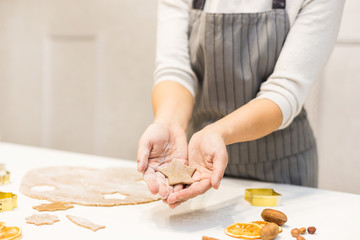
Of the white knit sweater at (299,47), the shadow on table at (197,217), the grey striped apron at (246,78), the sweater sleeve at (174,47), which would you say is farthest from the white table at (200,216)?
the sweater sleeve at (174,47)

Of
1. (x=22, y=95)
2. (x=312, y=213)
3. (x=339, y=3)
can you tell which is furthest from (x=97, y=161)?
(x=22, y=95)

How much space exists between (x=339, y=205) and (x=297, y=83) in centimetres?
29

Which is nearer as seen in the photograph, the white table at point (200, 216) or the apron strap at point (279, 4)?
the white table at point (200, 216)

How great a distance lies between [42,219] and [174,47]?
0.60 metres

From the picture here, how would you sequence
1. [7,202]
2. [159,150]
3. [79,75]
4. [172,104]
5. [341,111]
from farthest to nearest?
[79,75] < [341,111] < [172,104] < [159,150] < [7,202]

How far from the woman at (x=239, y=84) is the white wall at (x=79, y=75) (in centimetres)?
66

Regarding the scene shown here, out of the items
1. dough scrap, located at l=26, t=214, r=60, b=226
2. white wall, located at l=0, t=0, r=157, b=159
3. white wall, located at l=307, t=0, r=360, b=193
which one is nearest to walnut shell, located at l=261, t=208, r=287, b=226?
dough scrap, located at l=26, t=214, r=60, b=226

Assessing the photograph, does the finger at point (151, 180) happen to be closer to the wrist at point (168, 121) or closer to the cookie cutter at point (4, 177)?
the wrist at point (168, 121)

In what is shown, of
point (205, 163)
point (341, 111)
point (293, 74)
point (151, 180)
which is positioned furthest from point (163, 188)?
point (341, 111)

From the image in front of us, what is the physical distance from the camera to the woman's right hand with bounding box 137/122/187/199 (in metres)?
0.78

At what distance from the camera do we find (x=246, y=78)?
1.09 metres

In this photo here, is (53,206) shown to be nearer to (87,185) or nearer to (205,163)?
(87,185)

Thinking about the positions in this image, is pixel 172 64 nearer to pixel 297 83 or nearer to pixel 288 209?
pixel 297 83

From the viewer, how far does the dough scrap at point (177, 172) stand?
789 mm
